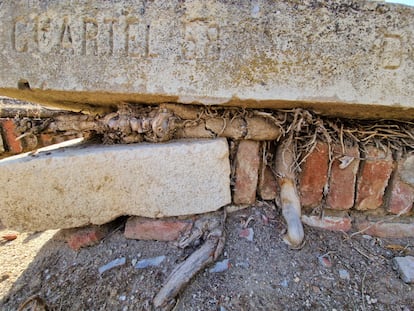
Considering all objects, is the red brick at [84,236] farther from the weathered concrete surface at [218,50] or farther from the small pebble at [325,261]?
the small pebble at [325,261]

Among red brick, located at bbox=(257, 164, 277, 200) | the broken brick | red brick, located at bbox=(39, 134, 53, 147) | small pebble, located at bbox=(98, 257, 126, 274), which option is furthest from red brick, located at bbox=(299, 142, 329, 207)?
red brick, located at bbox=(39, 134, 53, 147)

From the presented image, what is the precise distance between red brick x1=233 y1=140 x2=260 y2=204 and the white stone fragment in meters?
0.64

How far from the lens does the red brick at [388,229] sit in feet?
3.65

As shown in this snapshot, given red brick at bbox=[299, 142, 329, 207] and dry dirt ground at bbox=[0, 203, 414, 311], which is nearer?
dry dirt ground at bbox=[0, 203, 414, 311]

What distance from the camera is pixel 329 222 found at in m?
1.12

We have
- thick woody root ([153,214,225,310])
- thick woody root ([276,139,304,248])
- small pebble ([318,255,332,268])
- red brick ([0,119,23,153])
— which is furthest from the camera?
red brick ([0,119,23,153])

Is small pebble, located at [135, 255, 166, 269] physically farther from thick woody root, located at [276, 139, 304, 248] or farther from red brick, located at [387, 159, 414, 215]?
red brick, located at [387, 159, 414, 215]

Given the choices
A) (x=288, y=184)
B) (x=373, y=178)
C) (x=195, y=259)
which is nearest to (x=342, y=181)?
(x=373, y=178)

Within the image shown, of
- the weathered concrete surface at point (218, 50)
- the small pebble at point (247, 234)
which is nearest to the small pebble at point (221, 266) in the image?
the small pebble at point (247, 234)

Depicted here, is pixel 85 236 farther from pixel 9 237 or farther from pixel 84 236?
pixel 9 237

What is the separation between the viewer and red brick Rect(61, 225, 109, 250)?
1.09 metres

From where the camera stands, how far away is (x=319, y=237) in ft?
3.51

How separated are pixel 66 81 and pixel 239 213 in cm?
93

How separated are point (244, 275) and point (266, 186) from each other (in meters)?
0.44
